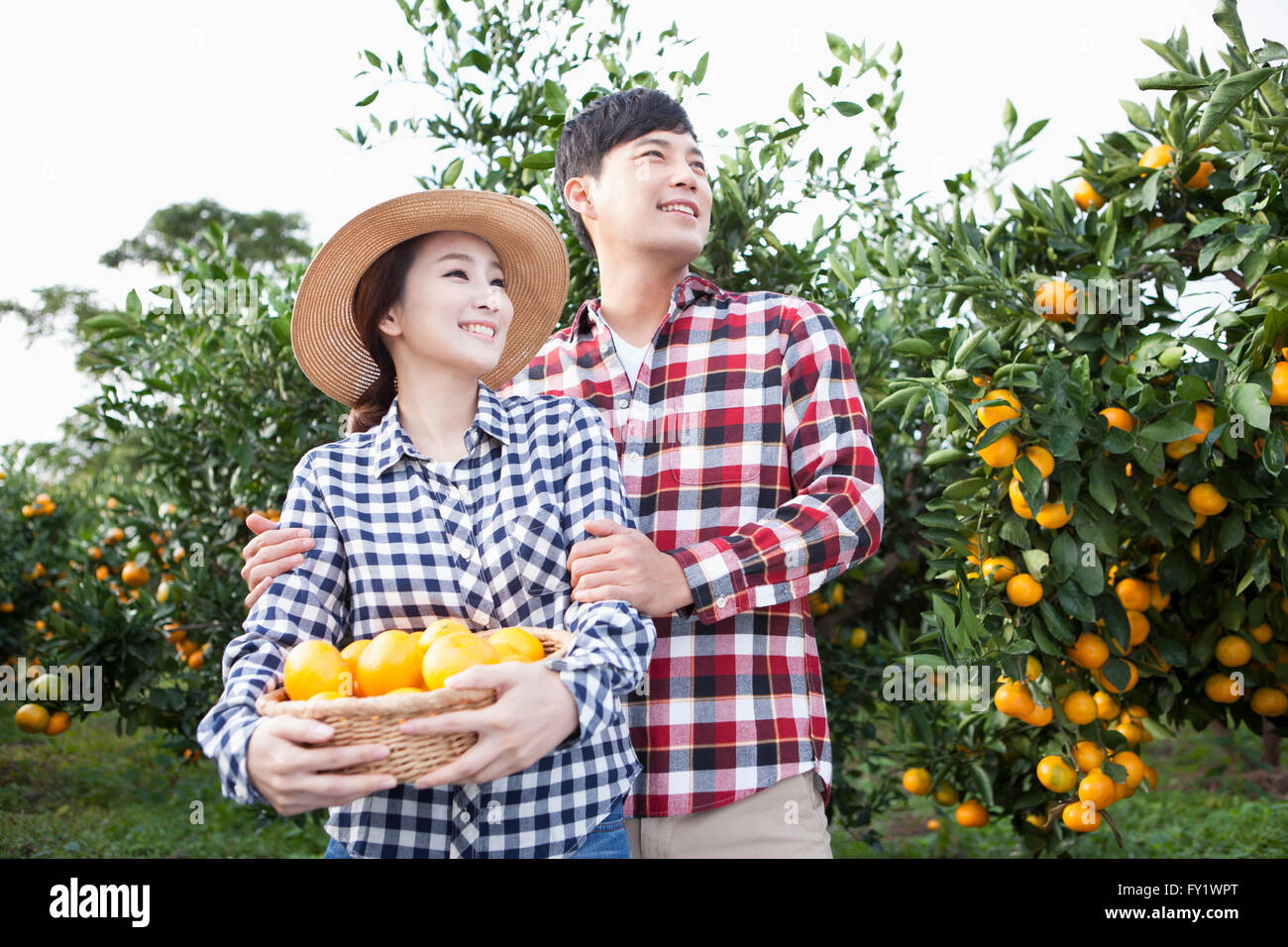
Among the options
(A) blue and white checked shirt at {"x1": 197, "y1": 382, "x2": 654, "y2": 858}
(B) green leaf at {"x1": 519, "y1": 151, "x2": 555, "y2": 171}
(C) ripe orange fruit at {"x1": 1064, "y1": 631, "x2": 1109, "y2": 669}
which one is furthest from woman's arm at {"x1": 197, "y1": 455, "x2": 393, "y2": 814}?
(C) ripe orange fruit at {"x1": 1064, "y1": 631, "x2": 1109, "y2": 669}

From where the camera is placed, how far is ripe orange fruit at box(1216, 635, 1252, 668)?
221cm

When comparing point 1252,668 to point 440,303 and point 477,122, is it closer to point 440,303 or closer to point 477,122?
point 440,303

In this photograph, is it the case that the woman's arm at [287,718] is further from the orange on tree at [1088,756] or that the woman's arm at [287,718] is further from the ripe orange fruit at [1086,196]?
the ripe orange fruit at [1086,196]

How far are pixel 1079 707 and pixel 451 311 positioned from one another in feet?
5.24

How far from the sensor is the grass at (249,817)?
435 cm

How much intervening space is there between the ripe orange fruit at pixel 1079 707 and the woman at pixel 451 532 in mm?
1215

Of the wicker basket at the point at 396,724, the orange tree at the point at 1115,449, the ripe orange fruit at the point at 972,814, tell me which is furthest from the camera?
the ripe orange fruit at the point at 972,814

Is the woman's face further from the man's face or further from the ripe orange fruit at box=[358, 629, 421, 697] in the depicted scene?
the ripe orange fruit at box=[358, 629, 421, 697]

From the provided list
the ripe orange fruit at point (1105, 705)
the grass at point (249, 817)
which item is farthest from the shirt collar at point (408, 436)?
the grass at point (249, 817)

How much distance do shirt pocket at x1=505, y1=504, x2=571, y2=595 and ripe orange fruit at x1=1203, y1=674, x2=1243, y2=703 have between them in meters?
1.68

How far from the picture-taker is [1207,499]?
202 cm
